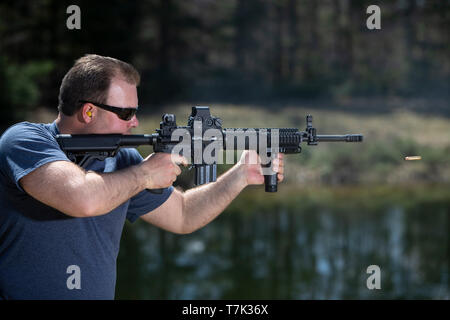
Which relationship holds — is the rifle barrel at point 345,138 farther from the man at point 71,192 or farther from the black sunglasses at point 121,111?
the black sunglasses at point 121,111

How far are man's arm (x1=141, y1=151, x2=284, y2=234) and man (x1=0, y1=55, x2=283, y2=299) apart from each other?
17.5 inches

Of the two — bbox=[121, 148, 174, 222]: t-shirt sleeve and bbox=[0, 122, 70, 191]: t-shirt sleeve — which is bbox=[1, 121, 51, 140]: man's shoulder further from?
bbox=[121, 148, 174, 222]: t-shirt sleeve

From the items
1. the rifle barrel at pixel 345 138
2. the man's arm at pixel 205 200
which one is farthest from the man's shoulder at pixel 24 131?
the rifle barrel at pixel 345 138

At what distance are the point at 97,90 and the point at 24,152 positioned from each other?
54cm

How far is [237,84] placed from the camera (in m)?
41.6

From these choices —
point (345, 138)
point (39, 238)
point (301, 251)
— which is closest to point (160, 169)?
point (39, 238)

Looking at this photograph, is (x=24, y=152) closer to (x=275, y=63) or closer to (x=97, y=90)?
(x=97, y=90)

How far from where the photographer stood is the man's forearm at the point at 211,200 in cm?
401

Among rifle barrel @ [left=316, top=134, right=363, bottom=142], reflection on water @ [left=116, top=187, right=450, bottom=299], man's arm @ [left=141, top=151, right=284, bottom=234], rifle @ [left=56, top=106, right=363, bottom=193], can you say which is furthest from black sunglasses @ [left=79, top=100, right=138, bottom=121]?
reflection on water @ [left=116, top=187, right=450, bottom=299]

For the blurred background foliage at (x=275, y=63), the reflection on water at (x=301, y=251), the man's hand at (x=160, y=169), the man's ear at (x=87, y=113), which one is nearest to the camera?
the man's hand at (x=160, y=169)

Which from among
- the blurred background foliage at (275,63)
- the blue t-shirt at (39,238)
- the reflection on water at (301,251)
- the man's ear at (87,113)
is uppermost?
the blurred background foliage at (275,63)

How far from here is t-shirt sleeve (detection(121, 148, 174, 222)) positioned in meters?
3.80

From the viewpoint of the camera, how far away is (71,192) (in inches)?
114

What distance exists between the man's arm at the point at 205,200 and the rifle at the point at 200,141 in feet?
0.23
